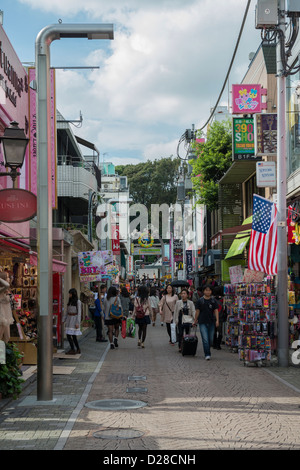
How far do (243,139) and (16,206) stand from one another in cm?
1424

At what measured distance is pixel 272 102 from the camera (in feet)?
79.6

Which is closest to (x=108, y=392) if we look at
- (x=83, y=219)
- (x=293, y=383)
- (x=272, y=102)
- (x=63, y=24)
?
(x=293, y=383)

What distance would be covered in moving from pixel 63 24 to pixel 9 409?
6.03 meters

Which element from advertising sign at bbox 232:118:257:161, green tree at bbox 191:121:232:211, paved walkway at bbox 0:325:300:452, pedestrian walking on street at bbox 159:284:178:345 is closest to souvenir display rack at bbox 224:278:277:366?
paved walkway at bbox 0:325:300:452

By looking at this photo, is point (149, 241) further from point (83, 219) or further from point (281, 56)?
point (281, 56)

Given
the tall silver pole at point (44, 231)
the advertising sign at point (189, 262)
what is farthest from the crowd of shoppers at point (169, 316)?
the advertising sign at point (189, 262)

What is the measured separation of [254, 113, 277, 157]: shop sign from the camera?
2084 cm

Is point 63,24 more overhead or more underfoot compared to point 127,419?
more overhead

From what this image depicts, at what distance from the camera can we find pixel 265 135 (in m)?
21.0

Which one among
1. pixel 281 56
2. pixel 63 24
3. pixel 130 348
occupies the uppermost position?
pixel 281 56

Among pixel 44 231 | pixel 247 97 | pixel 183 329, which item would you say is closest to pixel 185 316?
pixel 183 329

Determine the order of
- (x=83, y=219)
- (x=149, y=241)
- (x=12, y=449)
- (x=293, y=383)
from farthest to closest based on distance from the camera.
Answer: (x=149, y=241) < (x=83, y=219) < (x=293, y=383) < (x=12, y=449)

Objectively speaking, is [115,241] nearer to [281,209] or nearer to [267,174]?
[267,174]

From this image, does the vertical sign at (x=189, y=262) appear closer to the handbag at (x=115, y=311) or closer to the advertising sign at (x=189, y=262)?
the advertising sign at (x=189, y=262)
